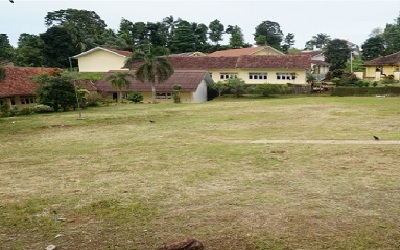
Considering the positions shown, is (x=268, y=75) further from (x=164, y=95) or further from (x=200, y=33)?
(x=200, y=33)

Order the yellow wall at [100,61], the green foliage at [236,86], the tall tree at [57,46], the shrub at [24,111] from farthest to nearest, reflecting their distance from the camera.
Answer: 1. the tall tree at [57,46]
2. the yellow wall at [100,61]
3. the green foliage at [236,86]
4. the shrub at [24,111]

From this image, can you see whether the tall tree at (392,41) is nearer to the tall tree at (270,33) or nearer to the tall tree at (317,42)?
the tall tree at (270,33)

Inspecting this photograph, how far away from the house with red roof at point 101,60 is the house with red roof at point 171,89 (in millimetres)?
9526

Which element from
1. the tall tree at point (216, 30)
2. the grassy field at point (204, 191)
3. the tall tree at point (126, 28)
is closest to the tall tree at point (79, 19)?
the tall tree at point (126, 28)

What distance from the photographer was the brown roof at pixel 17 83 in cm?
3466

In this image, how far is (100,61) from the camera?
58500 mm

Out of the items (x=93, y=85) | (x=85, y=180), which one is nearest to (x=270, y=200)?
(x=85, y=180)

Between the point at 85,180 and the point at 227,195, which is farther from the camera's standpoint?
the point at 85,180

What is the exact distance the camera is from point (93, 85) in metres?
47.5

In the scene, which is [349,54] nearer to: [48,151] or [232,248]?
[48,151]

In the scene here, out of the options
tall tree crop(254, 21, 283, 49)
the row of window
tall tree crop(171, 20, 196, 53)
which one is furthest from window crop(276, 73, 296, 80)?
tall tree crop(254, 21, 283, 49)

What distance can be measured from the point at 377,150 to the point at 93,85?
129 feet

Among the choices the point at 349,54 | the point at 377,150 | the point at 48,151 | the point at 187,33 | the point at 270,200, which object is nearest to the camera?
the point at 270,200

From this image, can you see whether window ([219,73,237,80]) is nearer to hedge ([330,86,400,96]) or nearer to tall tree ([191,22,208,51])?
hedge ([330,86,400,96])
